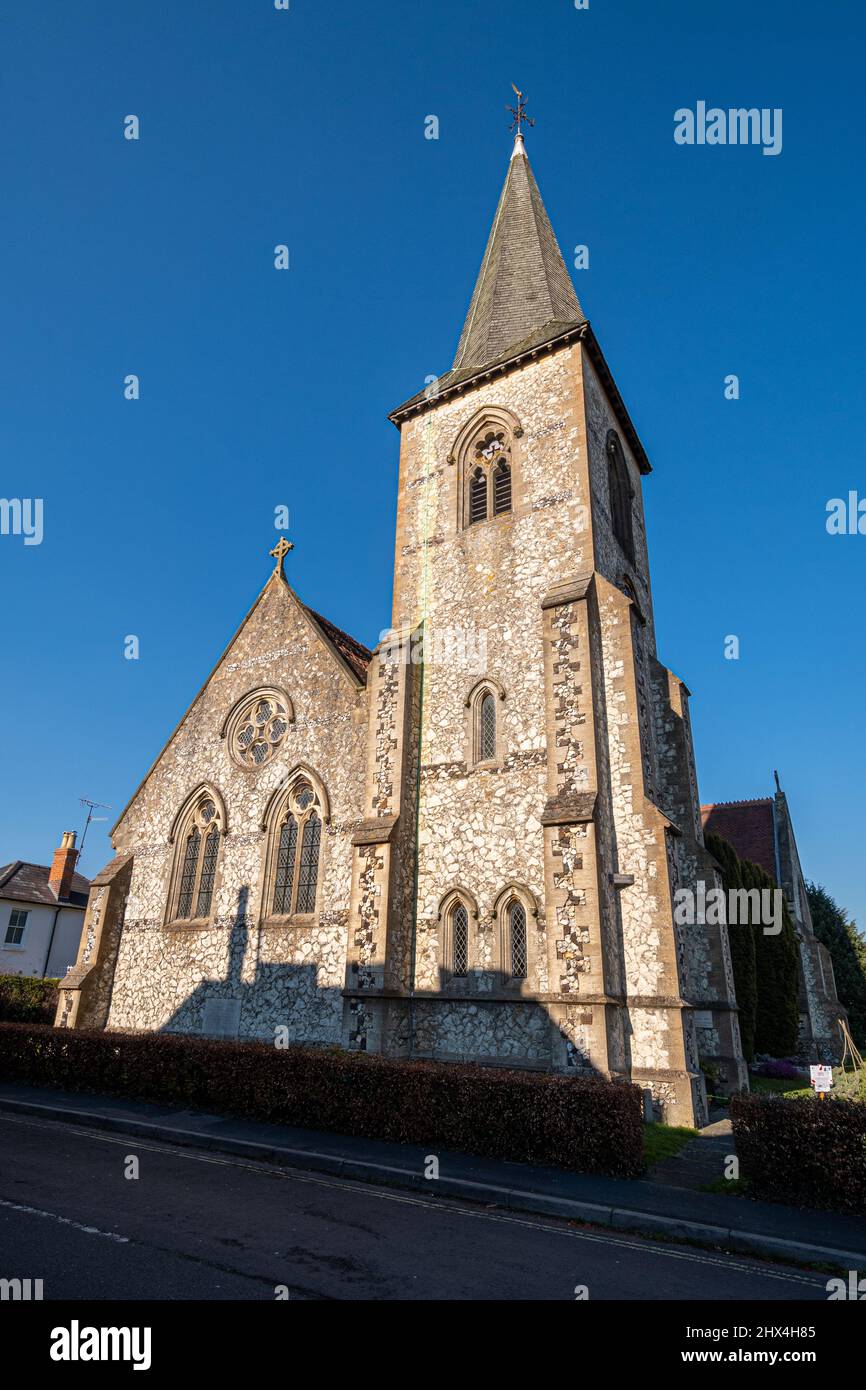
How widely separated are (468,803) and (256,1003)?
6509mm

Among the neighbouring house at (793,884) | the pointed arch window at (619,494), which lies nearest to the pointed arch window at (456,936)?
the pointed arch window at (619,494)

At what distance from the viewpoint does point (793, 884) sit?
29.8m

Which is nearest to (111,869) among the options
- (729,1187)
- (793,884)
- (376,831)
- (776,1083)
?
(376,831)

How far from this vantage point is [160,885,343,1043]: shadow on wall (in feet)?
51.3

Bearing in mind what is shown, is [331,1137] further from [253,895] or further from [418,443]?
[418,443]

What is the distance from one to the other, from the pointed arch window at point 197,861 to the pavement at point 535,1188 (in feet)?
21.6

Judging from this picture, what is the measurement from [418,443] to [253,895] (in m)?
13.3

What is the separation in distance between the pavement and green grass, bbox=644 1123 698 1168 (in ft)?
4.29

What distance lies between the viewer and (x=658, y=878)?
45.5 ft

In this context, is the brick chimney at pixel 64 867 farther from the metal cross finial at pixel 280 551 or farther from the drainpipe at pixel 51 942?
the metal cross finial at pixel 280 551

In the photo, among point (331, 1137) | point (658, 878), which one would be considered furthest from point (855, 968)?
point (331, 1137)

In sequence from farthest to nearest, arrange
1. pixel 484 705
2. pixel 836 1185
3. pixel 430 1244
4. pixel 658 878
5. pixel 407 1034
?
pixel 484 705 < pixel 407 1034 < pixel 658 878 < pixel 836 1185 < pixel 430 1244

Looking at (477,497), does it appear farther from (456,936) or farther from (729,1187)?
(729,1187)
